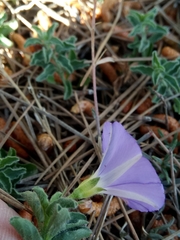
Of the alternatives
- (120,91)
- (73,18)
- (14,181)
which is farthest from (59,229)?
(73,18)

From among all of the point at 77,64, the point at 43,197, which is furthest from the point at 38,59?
the point at 43,197

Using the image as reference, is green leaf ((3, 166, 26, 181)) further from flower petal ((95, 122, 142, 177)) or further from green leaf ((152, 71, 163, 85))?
green leaf ((152, 71, 163, 85))

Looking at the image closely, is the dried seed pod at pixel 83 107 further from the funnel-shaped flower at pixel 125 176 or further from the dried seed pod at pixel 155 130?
the funnel-shaped flower at pixel 125 176

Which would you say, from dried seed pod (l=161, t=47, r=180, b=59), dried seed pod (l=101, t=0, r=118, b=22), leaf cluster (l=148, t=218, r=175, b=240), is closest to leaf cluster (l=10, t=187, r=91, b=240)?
leaf cluster (l=148, t=218, r=175, b=240)

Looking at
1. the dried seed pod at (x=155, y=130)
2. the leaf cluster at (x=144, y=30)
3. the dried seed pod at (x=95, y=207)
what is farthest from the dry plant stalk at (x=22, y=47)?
the dried seed pod at (x=95, y=207)

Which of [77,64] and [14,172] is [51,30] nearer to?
[77,64]

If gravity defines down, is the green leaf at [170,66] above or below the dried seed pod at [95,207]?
above

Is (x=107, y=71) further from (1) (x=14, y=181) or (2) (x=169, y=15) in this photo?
(1) (x=14, y=181)
